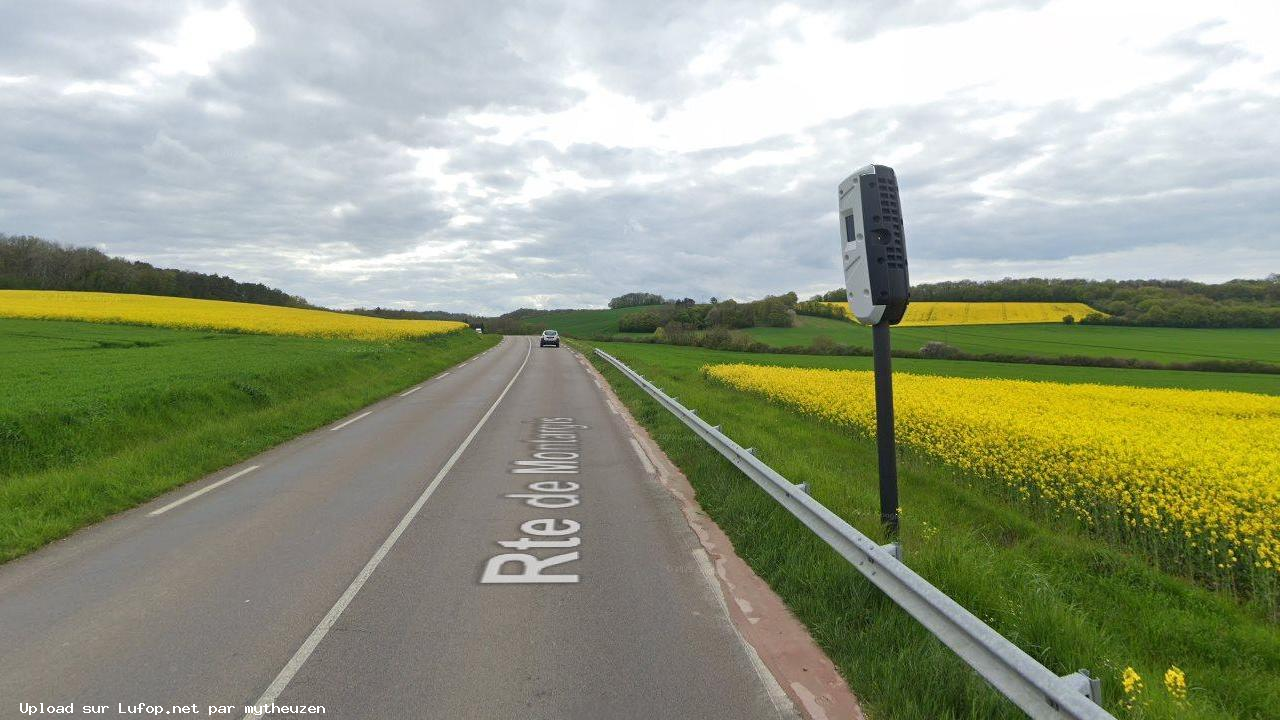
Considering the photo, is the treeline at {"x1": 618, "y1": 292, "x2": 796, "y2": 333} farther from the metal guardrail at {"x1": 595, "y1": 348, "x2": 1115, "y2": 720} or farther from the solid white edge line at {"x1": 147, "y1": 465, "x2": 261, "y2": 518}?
the metal guardrail at {"x1": 595, "y1": 348, "x2": 1115, "y2": 720}

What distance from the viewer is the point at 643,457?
10156 millimetres

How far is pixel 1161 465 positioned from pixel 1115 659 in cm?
556

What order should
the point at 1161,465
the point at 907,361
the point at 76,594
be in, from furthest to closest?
the point at 907,361, the point at 1161,465, the point at 76,594

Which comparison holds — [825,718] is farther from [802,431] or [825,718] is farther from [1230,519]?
[802,431]

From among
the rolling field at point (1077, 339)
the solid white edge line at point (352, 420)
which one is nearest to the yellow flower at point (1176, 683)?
the solid white edge line at point (352, 420)

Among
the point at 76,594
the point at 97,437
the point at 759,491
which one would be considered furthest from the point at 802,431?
the point at 97,437

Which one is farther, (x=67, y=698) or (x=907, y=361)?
(x=907, y=361)

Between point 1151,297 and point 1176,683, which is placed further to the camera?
point 1151,297

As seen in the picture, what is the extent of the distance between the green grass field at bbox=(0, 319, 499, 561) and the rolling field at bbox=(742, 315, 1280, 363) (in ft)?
142

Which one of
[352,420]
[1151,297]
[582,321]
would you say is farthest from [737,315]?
[352,420]

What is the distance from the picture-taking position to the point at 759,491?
6988 mm

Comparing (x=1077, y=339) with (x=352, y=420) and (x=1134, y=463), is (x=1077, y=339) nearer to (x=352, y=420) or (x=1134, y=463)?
(x=1134, y=463)

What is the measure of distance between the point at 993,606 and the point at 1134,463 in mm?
5487

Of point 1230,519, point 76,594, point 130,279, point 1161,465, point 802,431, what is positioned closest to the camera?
point 76,594
